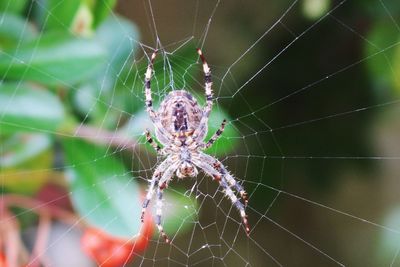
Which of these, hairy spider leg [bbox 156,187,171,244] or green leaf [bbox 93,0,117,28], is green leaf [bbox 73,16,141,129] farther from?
hairy spider leg [bbox 156,187,171,244]

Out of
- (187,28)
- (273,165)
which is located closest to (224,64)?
(187,28)

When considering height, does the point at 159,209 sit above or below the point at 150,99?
below

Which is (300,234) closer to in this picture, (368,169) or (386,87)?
(368,169)

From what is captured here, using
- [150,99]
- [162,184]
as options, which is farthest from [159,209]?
[150,99]

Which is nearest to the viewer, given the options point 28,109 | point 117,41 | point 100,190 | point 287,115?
point 28,109

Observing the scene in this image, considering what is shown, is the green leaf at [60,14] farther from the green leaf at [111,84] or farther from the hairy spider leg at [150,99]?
the hairy spider leg at [150,99]

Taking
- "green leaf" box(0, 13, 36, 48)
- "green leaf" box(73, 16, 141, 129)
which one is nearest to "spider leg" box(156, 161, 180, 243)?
"green leaf" box(73, 16, 141, 129)

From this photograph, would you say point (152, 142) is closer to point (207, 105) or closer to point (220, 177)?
point (207, 105)
